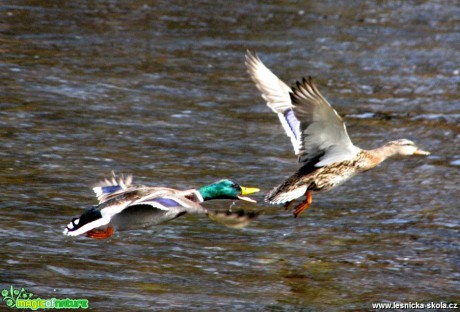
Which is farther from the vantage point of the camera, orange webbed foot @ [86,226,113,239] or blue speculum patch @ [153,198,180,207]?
orange webbed foot @ [86,226,113,239]

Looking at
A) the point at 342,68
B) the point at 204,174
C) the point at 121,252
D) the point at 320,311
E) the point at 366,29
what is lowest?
the point at 320,311

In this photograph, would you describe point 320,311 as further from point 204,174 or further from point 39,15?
point 39,15

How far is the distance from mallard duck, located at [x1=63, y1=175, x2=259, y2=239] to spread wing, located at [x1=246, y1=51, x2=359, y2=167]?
2.63 feet

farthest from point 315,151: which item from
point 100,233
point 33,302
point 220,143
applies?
point 33,302

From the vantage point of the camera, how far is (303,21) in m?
16.4

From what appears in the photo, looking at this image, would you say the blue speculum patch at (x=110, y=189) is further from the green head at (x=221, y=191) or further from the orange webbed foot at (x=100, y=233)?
the green head at (x=221, y=191)

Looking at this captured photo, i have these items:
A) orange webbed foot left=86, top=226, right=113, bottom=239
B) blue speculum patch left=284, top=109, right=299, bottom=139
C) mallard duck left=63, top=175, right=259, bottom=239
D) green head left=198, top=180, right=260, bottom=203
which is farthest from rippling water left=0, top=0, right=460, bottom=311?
blue speculum patch left=284, top=109, right=299, bottom=139

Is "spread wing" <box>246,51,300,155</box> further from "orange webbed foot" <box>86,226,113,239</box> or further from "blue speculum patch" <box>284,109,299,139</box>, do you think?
"orange webbed foot" <box>86,226,113,239</box>

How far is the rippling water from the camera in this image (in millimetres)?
6891

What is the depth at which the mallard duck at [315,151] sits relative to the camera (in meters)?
7.44

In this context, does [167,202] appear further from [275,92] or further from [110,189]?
[275,92]

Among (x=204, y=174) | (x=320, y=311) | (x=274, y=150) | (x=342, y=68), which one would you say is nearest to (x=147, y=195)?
(x=320, y=311)

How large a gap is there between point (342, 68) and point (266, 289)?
730 cm

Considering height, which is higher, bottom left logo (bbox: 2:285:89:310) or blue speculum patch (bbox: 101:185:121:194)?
blue speculum patch (bbox: 101:185:121:194)
